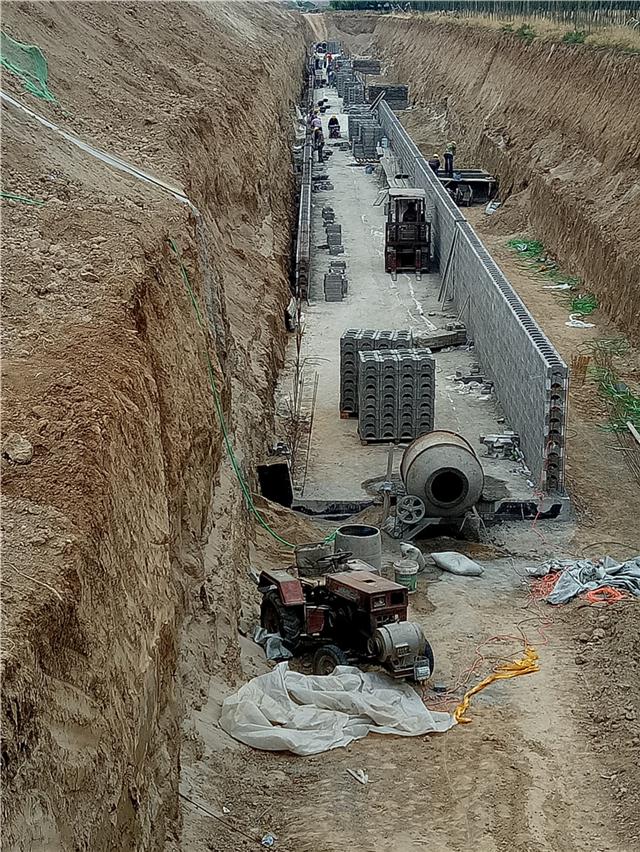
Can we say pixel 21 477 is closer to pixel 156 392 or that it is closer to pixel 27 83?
pixel 156 392

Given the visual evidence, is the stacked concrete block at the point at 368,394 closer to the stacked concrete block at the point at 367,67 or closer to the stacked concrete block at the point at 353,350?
the stacked concrete block at the point at 353,350

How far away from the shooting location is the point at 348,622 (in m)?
10.9

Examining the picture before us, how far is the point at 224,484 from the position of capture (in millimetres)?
12508

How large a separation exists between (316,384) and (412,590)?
23.9ft

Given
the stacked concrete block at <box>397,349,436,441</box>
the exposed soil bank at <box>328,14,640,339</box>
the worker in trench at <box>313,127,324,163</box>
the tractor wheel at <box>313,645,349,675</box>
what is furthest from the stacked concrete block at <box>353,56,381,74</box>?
the tractor wheel at <box>313,645,349,675</box>

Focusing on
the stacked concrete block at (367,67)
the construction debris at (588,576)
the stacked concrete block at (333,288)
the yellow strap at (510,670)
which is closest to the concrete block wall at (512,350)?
the construction debris at (588,576)

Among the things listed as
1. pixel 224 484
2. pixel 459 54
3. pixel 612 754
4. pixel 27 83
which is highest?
pixel 459 54

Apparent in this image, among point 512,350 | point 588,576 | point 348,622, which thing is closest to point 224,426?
point 348,622

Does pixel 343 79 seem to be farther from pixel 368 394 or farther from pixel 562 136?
pixel 368 394

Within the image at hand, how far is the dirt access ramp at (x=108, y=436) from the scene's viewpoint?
5344mm

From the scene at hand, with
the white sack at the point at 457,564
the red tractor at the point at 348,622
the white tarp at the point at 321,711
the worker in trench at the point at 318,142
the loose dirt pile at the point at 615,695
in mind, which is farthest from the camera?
the worker in trench at the point at 318,142

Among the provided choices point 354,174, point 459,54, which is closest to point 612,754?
point 354,174

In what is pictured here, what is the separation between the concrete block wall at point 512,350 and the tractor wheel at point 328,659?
18.9ft

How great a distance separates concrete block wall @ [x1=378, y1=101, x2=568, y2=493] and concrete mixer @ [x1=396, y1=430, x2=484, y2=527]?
1458 mm
